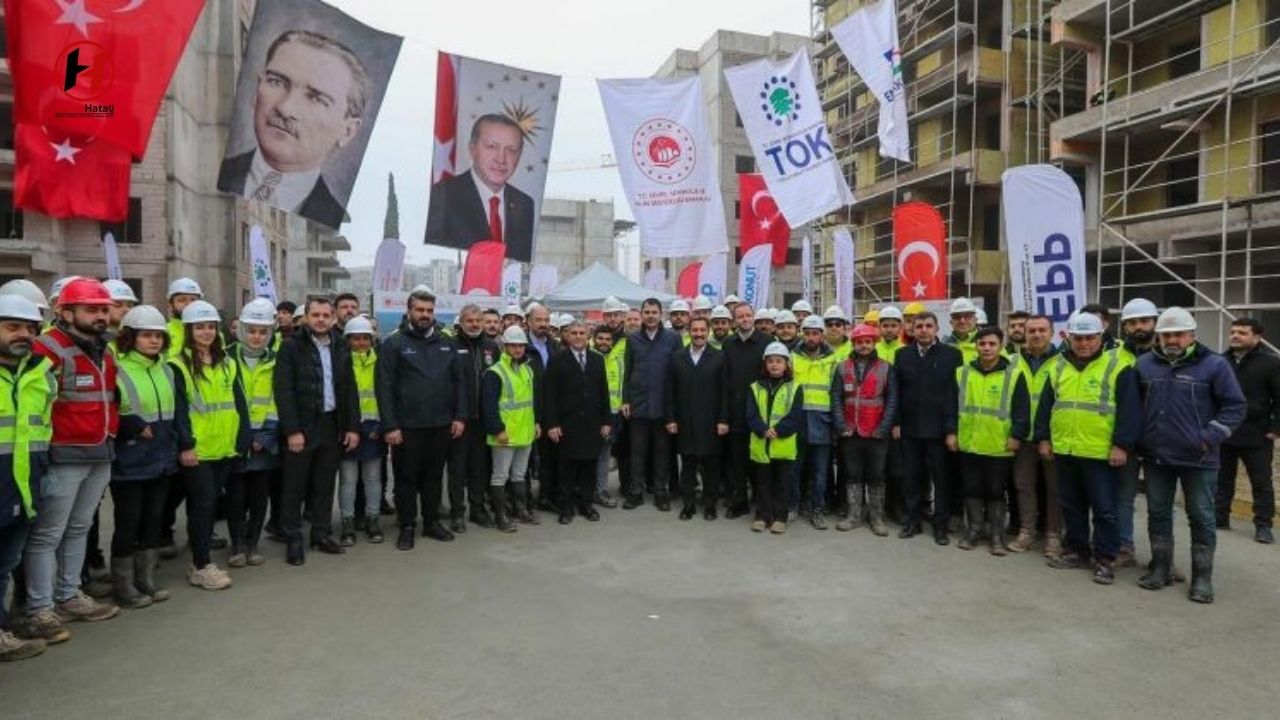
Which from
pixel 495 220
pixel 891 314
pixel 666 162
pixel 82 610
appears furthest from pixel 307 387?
pixel 666 162

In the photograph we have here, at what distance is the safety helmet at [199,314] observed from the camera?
5.31 m

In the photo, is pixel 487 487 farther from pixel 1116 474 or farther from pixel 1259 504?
pixel 1259 504

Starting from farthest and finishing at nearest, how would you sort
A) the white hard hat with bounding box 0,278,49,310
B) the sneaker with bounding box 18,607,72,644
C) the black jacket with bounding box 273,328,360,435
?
the black jacket with bounding box 273,328,360,435 < the sneaker with bounding box 18,607,72,644 < the white hard hat with bounding box 0,278,49,310

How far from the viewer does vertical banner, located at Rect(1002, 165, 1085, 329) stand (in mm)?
7414

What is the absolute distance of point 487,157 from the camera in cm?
998

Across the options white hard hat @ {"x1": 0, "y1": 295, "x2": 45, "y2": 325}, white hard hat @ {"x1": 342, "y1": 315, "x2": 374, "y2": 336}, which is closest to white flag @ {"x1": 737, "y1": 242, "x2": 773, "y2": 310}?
white hard hat @ {"x1": 342, "y1": 315, "x2": 374, "y2": 336}

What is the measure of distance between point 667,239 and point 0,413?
8.01 metres

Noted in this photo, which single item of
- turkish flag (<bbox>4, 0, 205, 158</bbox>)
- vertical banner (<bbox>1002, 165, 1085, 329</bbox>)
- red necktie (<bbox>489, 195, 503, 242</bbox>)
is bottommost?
vertical banner (<bbox>1002, 165, 1085, 329</bbox>)

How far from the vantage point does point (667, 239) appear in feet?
35.3

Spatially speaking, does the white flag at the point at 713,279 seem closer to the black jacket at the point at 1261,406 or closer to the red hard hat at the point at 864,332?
the red hard hat at the point at 864,332

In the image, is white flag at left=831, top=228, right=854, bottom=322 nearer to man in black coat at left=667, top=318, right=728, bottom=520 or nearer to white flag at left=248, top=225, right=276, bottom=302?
man in black coat at left=667, top=318, right=728, bottom=520

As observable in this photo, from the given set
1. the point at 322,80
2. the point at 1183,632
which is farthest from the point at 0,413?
the point at 1183,632

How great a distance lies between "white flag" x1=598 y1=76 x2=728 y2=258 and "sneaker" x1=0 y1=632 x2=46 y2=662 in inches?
309

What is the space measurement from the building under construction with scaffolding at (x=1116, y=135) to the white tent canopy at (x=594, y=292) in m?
9.30
